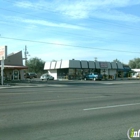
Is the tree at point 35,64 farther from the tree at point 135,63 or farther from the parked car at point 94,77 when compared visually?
the tree at point 135,63

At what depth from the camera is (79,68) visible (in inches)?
2640

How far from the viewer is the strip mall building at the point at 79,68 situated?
217 ft

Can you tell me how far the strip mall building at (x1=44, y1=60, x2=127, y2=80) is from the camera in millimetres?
66250

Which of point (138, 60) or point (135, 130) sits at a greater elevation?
point (138, 60)

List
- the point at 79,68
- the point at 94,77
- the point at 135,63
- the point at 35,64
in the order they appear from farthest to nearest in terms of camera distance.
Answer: the point at 135,63 → the point at 35,64 → the point at 79,68 → the point at 94,77

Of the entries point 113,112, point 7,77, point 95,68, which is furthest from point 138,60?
point 113,112

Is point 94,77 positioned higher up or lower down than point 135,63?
lower down

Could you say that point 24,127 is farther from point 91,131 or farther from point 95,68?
point 95,68

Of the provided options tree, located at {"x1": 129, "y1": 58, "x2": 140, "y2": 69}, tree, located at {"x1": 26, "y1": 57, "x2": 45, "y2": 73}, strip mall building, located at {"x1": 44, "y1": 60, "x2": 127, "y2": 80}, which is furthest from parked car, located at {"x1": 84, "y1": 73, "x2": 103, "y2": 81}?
tree, located at {"x1": 129, "y1": 58, "x2": 140, "y2": 69}

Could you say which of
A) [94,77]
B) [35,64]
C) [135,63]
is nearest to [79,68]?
[94,77]

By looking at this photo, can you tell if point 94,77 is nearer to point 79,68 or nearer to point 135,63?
point 79,68

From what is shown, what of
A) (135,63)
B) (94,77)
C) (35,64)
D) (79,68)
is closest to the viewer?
(94,77)

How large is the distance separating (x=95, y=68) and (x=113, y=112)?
59.5 meters

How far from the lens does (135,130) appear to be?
7328 mm
